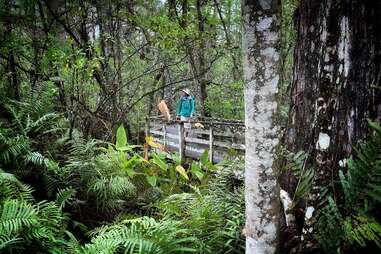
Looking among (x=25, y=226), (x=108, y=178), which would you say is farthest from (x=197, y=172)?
(x=25, y=226)

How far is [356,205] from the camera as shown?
261 cm

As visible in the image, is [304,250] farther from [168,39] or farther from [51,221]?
[168,39]

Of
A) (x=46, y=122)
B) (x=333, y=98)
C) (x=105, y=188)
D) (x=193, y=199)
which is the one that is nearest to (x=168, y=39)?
(x=46, y=122)

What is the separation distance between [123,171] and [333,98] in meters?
4.80

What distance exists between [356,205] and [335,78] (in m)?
1.01

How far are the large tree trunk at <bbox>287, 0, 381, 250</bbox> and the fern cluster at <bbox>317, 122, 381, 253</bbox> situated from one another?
190mm

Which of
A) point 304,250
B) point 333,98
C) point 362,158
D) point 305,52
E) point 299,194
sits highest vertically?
point 305,52

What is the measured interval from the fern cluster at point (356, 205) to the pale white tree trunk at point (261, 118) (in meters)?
0.42

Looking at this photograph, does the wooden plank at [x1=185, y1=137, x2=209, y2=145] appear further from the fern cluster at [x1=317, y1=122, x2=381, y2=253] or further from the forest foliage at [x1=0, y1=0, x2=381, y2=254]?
the fern cluster at [x1=317, y1=122, x2=381, y2=253]

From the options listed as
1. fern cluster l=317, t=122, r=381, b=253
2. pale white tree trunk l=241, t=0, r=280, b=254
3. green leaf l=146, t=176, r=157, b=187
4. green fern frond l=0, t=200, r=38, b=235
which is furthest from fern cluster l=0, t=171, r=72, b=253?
fern cluster l=317, t=122, r=381, b=253

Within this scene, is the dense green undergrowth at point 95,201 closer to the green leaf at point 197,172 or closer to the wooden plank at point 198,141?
the green leaf at point 197,172

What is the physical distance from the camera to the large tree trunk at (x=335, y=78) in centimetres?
270

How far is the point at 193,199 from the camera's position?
16.6 ft

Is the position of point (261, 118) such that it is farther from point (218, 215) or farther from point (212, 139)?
point (212, 139)
